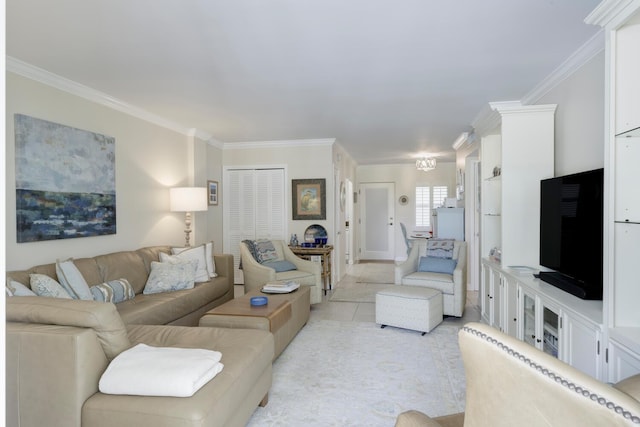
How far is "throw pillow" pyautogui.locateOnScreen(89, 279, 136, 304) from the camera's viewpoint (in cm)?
317

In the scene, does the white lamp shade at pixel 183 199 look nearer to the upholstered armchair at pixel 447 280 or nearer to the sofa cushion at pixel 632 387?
the upholstered armchair at pixel 447 280

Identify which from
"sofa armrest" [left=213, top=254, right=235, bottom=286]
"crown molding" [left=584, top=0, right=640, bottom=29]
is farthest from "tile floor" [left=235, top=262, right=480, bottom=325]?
"crown molding" [left=584, top=0, right=640, bottom=29]

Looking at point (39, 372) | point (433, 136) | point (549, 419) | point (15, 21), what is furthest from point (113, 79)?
point (433, 136)

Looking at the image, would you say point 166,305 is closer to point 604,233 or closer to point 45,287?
point 45,287

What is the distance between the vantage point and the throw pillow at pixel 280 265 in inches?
195

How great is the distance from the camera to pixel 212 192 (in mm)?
6051

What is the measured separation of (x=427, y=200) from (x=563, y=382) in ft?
29.3

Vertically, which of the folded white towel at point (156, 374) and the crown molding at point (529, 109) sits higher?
the crown molding at point (529, 109)

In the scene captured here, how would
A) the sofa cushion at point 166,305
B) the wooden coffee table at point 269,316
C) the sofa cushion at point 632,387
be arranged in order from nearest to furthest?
the sofa cushion at point 632,387 → the wooden coffee table at point 269,316 → the sofa cushion at point 166,305

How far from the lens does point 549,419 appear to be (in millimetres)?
729

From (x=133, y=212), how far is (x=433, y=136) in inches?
170

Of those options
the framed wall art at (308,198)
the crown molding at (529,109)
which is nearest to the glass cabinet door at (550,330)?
the crown molding at (529,109)

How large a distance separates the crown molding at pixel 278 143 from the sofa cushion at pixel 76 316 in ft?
15.0

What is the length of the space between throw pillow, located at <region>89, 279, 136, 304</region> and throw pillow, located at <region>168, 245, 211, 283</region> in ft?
1.99
